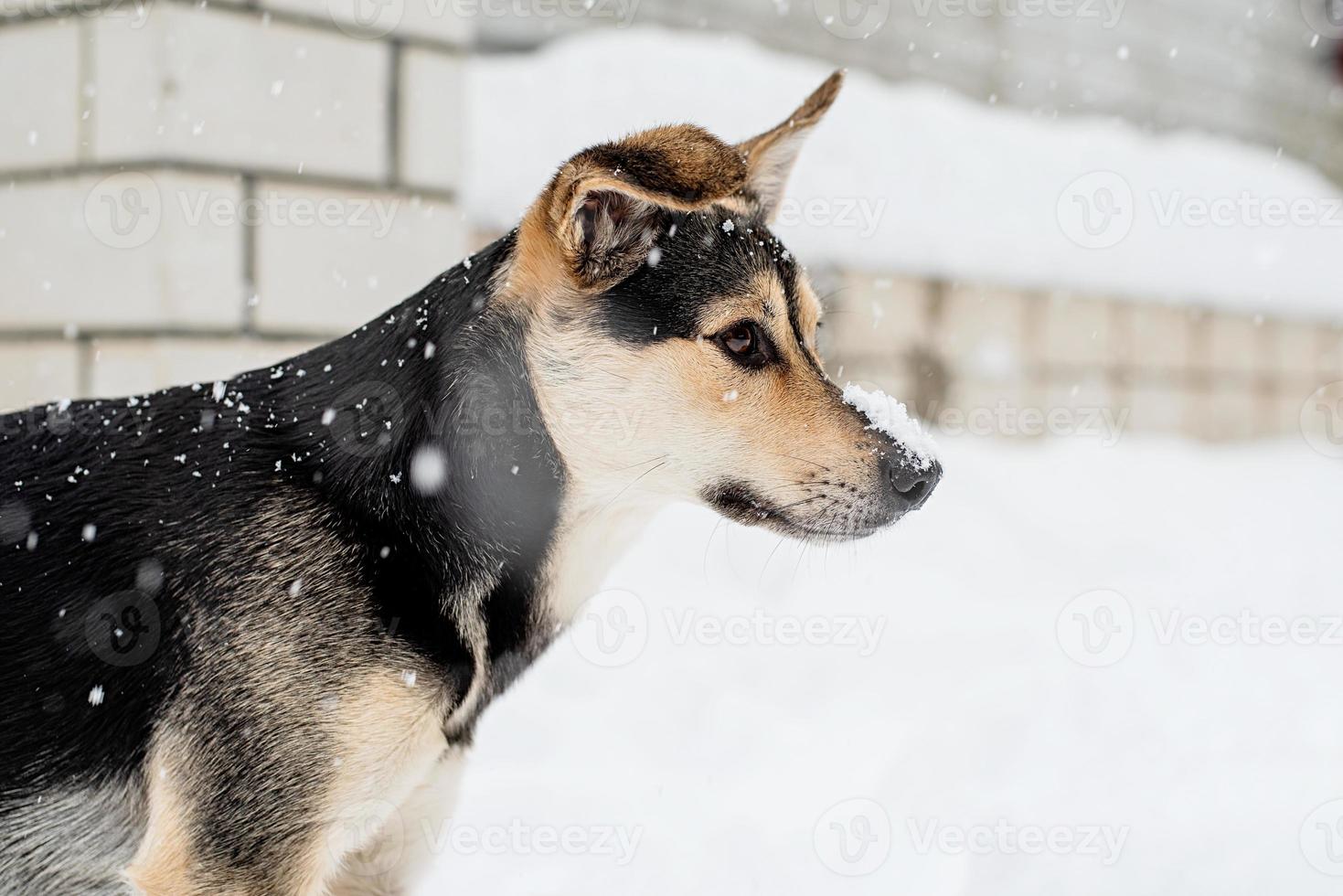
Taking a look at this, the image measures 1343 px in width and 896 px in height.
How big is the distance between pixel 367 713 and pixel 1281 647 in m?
4.71

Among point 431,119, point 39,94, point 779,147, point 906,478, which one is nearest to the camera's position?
point 906,478

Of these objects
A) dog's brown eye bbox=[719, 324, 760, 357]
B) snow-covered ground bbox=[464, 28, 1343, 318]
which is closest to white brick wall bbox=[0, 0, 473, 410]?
snow-covered ground bbox=[464, 28, 1343, 318]

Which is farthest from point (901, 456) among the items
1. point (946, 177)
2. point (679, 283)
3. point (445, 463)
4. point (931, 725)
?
point (946, 177)

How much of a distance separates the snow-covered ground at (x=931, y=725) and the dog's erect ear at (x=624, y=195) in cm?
158

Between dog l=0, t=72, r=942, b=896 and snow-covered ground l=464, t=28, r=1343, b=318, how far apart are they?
3.40 m

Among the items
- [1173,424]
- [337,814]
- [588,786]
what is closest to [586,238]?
[337,814]

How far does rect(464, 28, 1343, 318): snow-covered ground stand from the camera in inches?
272

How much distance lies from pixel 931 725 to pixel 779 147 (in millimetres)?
2337

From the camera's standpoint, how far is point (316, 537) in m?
2.66

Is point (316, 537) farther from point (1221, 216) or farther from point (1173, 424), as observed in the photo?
point (1221, 216)

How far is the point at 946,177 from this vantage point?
888cm

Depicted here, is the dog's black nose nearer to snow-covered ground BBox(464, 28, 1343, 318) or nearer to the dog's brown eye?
the dog's brown eye

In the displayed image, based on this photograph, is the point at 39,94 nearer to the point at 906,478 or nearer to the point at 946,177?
the point at 906,478

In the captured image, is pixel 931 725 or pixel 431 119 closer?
pixel 931 725
